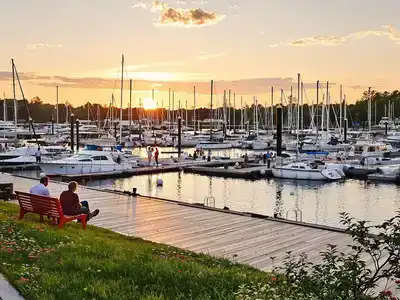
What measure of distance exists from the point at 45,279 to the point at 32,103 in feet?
647

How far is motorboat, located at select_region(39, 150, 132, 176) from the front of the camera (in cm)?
4159

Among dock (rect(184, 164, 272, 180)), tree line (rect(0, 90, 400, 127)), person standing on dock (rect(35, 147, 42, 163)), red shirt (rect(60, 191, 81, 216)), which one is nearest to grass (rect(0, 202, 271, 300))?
red shirt (rect(60, 191, 81, 216))

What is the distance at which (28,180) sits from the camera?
26.0 meters

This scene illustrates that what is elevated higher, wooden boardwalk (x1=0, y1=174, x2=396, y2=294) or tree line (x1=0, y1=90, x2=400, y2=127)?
tree line (x1=0, y1=90, x2=400, y2=127)

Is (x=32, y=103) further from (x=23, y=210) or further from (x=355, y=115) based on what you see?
(x=23, y=210)

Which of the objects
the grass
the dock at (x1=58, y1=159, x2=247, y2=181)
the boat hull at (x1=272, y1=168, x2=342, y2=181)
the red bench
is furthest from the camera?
the boat hull at (x1=272, y1=168, x2=342, y2=181)

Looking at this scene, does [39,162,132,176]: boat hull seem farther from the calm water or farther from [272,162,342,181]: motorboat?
[272,162,342,181]: motorboat

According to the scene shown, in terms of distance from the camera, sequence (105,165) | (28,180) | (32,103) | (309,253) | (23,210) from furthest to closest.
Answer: (32,103) → (105,165) → (28,180) → (23,210) → (309,253)

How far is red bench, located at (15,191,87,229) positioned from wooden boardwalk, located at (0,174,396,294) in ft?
5.77

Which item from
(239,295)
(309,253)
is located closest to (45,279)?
(239,295)

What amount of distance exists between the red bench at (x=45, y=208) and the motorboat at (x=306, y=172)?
32.3m

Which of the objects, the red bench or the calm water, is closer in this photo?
the red bench

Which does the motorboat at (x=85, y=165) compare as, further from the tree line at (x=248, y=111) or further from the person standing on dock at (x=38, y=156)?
the tree line at (x=248, y=111)

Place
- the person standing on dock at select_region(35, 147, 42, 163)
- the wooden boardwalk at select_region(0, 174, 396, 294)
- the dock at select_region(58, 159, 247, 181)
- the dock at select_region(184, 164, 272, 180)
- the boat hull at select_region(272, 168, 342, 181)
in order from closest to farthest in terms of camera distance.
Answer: the wooden boardwalk at select_region(0, 174, 396, 294) → the dock at select_region(58, 159, 247, 181) → the boat hull at select_region(272, 168, 342, 181) → the dock at select_region(184, 164, 272, 180) → the person standing on dock at select_region(35, 147, 42, 163)
